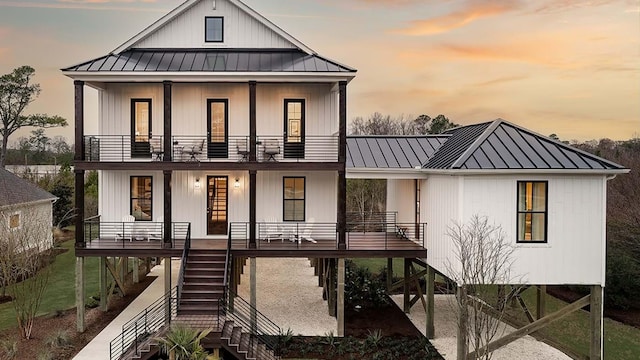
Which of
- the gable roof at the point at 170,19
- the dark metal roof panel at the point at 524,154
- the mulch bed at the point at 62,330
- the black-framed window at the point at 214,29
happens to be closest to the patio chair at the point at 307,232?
the dark metal roof panel at the point at 524,154

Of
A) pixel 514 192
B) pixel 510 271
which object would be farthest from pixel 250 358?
pixel 514 192

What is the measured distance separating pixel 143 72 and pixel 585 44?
79.1 feet

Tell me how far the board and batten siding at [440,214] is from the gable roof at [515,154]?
0.61 metres

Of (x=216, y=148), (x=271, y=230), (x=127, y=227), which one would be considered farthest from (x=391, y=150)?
(x=127, y=227)

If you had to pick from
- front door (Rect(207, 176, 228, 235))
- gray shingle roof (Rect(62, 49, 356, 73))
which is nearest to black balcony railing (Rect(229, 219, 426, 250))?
front door (Rect(207, 176, 228, 235))

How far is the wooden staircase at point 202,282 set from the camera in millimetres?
14789

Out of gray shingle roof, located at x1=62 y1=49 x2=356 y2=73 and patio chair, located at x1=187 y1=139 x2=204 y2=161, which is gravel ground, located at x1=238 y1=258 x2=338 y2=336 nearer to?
patio chair, located at x1=187 y1=139 x2=204 y2=161

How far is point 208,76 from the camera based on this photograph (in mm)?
16484

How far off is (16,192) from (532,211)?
28.4 m

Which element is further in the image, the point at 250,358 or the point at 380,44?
the point at 380,44

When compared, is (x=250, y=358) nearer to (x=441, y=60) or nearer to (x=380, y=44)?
(x=380, y=44)

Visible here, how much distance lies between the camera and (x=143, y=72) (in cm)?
1659

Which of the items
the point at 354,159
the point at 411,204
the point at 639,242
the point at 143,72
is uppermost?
the point at 143,72

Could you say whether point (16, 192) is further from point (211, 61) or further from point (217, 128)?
point (211, 61)
